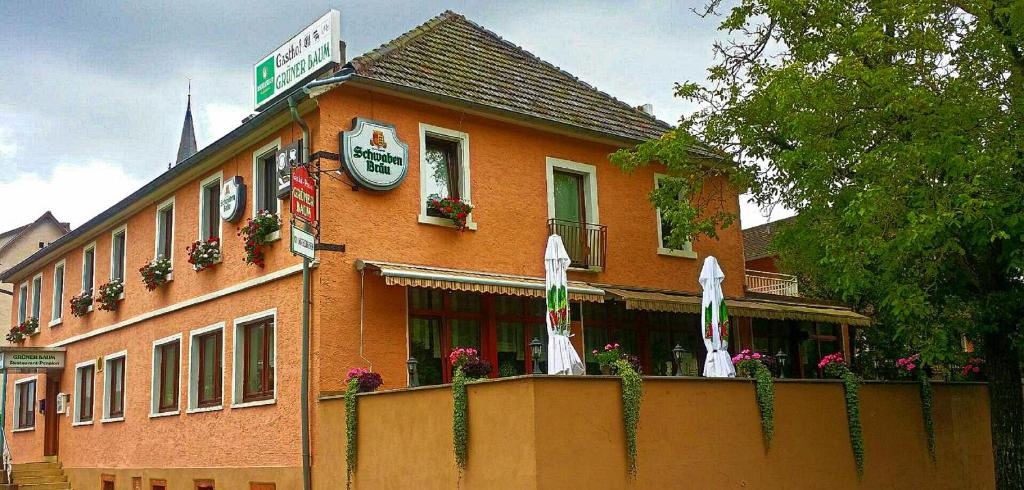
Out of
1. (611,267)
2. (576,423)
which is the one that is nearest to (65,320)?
(611,267)

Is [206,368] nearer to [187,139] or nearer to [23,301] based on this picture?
[23,301]

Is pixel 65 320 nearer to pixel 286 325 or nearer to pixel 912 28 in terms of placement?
pixel 286 325

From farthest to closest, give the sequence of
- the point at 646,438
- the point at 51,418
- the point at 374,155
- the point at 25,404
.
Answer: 1. the point at 25,404
2. the point at 51,418
3. the point at 374,155
4. the point at 646,438

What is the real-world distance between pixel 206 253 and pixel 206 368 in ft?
7.00

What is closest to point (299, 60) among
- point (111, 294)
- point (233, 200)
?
point (233, 200)

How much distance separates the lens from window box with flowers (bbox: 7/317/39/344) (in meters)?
30.1

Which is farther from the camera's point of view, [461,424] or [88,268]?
[88,268]

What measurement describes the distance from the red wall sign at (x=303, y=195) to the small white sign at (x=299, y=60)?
8.85 ft

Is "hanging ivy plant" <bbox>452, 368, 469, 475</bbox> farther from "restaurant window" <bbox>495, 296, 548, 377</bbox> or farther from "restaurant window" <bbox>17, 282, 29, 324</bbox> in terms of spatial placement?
"restaurant window" <bbox>17, 282, 29, 324</bbox>

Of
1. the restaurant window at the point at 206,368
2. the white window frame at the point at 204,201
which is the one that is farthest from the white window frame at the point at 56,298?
the restaurant window at the point at 206,368

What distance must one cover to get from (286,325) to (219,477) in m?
3.34

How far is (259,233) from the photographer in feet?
57.1

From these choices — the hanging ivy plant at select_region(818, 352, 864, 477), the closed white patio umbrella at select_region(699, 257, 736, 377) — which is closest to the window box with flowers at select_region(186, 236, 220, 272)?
the closed white patio umbrella at select_region(699, 257, 736, 377)

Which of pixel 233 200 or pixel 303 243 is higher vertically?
pixel 233 200
